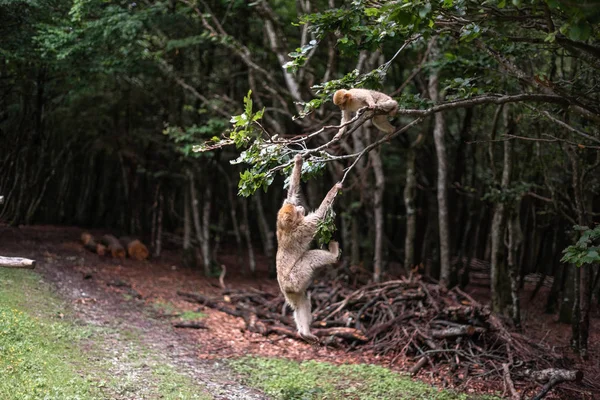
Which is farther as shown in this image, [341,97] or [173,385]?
[173,385]

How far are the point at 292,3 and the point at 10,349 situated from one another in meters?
11.3

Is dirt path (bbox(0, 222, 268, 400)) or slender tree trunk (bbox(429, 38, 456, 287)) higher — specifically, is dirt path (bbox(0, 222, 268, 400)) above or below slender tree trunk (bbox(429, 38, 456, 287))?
→ below

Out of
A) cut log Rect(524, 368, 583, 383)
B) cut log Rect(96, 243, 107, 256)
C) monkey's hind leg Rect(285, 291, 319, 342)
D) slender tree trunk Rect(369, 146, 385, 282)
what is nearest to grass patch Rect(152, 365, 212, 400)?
monkey's hind leg Rect(285, 291, 319, 342)

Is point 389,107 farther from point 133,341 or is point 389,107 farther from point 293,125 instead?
point 293,125

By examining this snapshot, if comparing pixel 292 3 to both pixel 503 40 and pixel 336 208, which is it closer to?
pixel 336 208

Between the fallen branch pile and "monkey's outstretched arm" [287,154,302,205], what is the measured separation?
3686mm

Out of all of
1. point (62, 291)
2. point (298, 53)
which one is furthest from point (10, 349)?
point (298, 53)

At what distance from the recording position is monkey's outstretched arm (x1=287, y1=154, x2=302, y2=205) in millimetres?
5916

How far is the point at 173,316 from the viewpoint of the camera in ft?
36.5

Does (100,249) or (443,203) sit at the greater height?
(443,203)

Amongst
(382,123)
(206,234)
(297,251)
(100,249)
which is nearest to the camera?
(382,123)

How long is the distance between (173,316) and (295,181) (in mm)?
6041

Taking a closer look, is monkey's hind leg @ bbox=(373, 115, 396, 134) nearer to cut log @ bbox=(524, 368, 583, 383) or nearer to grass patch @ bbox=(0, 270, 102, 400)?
cut log @ bbox=(524, 368, 583, 383)

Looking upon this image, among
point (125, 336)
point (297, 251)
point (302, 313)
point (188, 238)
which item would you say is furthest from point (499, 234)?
point (188, 238)
